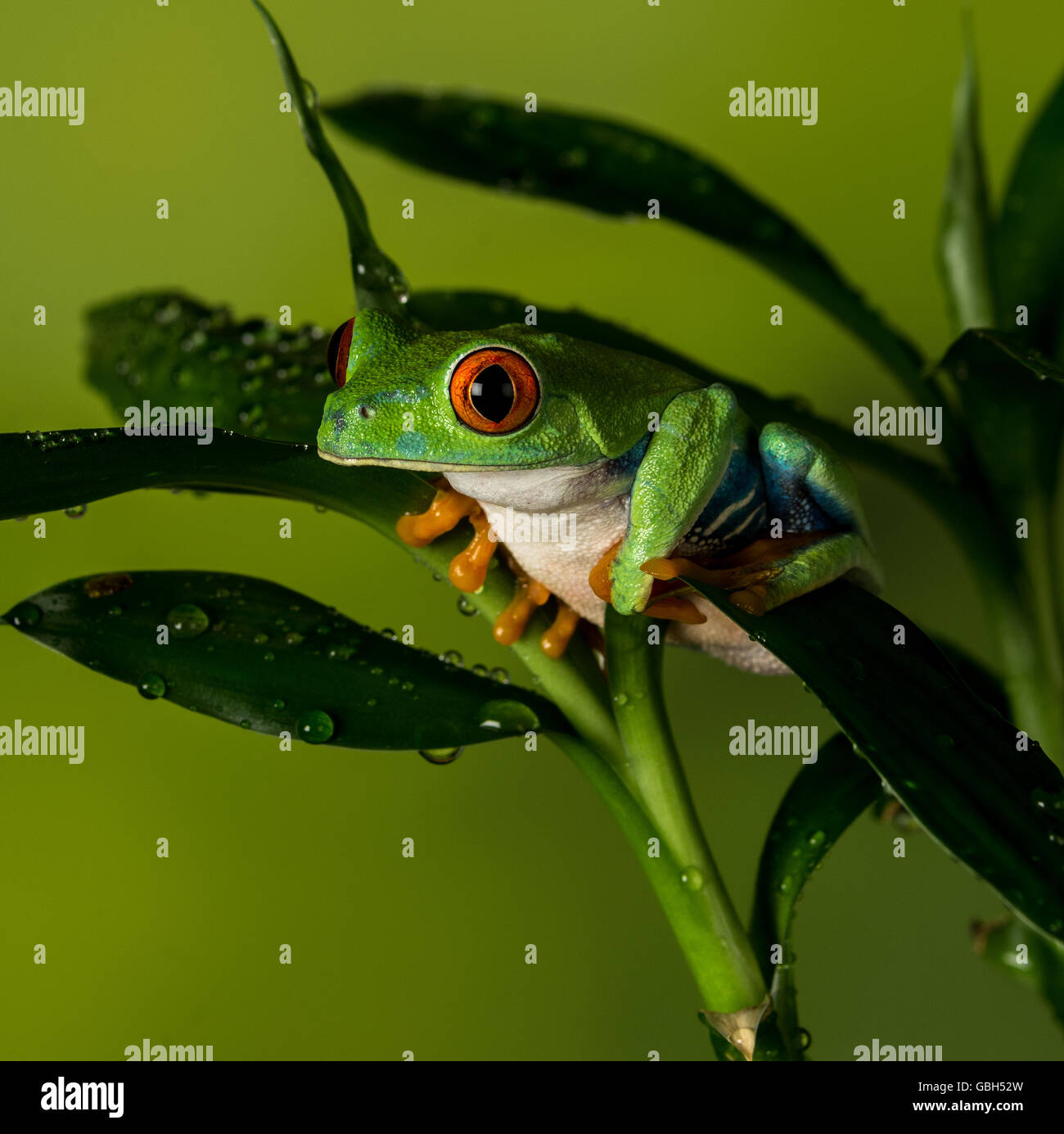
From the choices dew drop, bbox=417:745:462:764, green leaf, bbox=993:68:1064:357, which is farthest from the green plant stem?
green leaf, bbox=993:68:1064:357

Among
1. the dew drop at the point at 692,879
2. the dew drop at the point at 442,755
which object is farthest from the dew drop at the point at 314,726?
the dew drop at the point at 692,879

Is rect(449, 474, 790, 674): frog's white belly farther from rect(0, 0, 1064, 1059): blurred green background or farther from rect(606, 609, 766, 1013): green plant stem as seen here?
rect(0, 0, 1064, 1059): blurred green background

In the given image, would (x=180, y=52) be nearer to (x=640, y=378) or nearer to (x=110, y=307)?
(x=110, y=307)

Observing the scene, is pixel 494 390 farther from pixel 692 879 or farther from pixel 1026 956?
pixel 1026 956

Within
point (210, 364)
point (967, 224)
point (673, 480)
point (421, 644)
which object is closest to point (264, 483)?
point (673, 480)

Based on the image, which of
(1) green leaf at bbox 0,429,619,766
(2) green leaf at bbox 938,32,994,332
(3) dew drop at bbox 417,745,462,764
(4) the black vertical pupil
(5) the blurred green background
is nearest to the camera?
(1) green leaf at bbox 0,429,619,766
